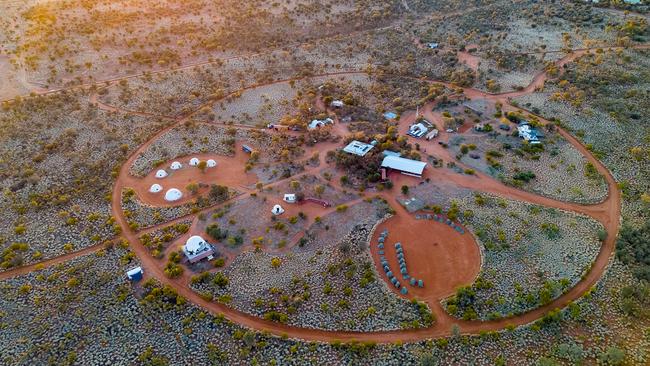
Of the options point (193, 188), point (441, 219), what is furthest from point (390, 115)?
point (193, 188)

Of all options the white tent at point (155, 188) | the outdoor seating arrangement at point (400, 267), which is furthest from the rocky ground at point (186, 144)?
the outdoor seating arrangement at point (400, 267)

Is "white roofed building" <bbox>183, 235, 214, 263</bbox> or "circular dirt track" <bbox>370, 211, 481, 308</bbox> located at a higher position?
"white roofed building" <bbox>183, 235, 214, 263</bbox>

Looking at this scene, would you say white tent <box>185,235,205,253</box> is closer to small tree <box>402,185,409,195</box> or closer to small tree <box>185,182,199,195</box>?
small tree <box>185,182,199,195</box>

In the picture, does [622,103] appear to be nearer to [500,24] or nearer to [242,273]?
[500,24]

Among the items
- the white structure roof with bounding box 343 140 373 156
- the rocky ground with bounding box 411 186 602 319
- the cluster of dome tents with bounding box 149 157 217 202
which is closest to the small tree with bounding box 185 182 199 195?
the cluster of dome tents with bounding box 149 157 217 202

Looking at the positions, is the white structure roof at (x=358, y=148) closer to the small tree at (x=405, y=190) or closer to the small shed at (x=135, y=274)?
the small tree at (x=405, y=190)

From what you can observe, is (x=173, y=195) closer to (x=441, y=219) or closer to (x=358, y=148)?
(x=358, y=148)
